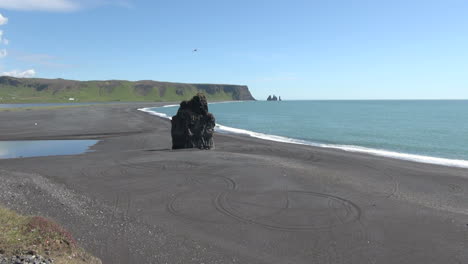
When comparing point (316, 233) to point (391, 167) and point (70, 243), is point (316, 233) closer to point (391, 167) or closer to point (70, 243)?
point (70, 243)

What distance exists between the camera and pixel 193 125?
32188 millimetres

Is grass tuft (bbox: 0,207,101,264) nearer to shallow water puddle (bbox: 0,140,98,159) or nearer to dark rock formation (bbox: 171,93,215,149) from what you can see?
dark rock formation (bbox: 171,93,215,149)

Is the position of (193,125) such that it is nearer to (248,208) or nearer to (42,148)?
(248,208)

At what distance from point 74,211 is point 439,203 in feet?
60.7

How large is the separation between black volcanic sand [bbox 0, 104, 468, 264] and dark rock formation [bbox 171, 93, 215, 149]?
724 cm

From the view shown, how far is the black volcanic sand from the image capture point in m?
10.6

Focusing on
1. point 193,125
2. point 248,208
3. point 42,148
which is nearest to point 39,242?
point 248,208

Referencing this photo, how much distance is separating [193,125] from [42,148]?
64.2 feet

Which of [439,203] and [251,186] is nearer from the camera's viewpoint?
[439,203]

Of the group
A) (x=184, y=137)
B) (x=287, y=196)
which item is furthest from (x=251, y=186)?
(x=184, y=137)

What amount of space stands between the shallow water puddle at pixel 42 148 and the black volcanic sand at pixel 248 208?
7808mm

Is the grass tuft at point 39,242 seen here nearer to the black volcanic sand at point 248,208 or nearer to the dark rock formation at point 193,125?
the black volcanic sand at point 248,208

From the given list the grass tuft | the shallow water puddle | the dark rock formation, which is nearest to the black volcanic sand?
the grass tuft

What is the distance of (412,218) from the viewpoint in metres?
13.6
